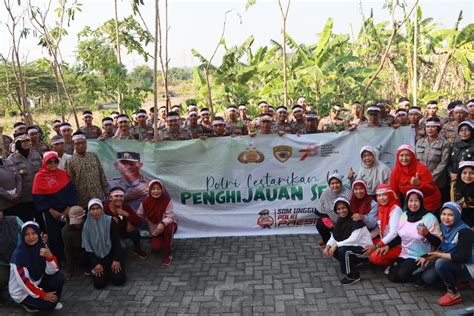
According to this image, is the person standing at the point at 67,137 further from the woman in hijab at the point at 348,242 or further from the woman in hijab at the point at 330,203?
the woman in hijab at the point at 348,242

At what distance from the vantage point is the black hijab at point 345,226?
15.7 feet

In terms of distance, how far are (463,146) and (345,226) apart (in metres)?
1.94

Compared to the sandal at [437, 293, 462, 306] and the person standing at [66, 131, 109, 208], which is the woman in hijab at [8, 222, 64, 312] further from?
the sandal at [437, 293, 462, 306]

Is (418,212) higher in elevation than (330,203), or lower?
higher

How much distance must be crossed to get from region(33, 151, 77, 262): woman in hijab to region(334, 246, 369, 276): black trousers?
343 centimetres

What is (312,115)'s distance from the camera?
7062mm

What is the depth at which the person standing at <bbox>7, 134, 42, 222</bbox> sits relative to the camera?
538 cm

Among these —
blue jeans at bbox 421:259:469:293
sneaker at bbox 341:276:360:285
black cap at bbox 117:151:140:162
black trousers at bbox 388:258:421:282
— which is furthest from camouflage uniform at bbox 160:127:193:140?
blue jeans at bbox 421:259:469:293

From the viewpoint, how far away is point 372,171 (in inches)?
217

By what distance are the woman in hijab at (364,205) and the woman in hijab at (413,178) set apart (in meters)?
0.44

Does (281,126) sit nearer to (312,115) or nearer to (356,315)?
Answer: (312,115)

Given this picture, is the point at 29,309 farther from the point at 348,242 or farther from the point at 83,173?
the point at 348,242

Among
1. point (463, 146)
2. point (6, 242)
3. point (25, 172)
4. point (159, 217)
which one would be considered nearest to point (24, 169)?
point (25, 172)

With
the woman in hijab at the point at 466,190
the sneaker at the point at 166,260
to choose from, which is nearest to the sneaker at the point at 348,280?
the woman in hijab at the point at 466,190
